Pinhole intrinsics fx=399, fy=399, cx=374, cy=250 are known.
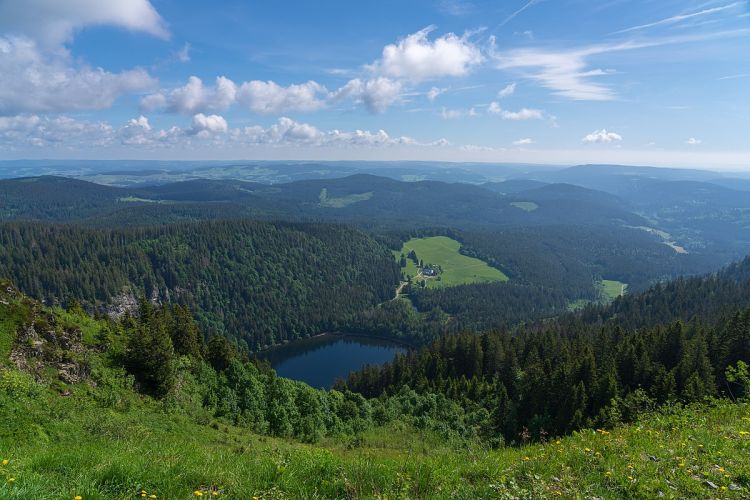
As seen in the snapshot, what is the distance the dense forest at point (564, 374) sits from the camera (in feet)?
151

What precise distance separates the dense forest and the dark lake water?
225 feet

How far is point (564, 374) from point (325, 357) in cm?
13507

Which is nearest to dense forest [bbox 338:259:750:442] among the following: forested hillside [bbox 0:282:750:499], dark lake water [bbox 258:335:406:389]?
forested hillside [bbox 0:282:750:499]

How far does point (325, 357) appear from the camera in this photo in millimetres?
176375

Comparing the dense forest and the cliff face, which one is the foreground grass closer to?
the dense forest

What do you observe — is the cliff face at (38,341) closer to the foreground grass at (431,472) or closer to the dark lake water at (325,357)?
the foreground grass at (431,472)

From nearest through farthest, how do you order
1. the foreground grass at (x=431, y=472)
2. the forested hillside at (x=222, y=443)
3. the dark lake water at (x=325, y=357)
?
the foreground grass at (x=431, y=472) → the forested hillside at (x=222, y=443) → the dark lake water at (x=325, y=357)

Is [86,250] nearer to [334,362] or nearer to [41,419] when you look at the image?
[334,362]

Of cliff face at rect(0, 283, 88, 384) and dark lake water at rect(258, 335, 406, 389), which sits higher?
cliff face at rect(0, 283, 88, 384)

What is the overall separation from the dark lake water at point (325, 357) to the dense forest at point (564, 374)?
68.4 metres

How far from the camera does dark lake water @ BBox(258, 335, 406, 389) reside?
507 ft

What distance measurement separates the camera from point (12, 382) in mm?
22688

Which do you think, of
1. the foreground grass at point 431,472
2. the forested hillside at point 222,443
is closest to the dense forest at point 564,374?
the forested hillside at point 222,443

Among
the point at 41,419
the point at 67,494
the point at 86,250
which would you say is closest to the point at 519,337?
the point at 41,419
